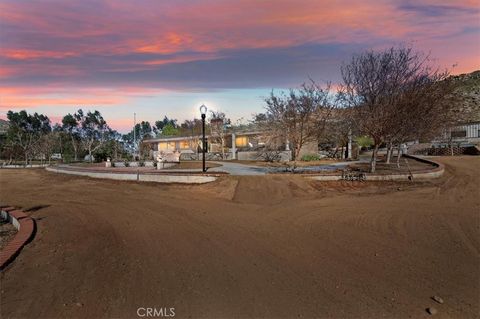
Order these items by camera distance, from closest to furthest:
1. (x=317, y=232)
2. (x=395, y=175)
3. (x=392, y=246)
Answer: (x=392, y=246) → (x=317, y=232) → (x=395, y=175)

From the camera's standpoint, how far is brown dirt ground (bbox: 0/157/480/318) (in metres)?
4.23

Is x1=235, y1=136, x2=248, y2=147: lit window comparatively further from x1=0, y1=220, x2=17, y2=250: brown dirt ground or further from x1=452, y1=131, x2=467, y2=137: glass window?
x1=0, y1=220, x2=17, y2=250: brown dirt ground

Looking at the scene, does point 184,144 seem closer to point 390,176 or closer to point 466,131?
point 466,131

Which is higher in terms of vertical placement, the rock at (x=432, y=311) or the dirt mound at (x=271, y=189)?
the dirt mound at (x=271, y=189)

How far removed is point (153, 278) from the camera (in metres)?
4.97

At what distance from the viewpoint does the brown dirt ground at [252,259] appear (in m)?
4.23

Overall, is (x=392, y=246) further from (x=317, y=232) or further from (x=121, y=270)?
(x=121, y=270)

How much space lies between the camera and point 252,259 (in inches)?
227

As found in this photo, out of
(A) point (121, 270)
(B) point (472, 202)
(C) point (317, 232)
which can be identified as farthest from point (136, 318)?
(B) point (472, 202)

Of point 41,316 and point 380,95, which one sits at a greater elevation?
point 380,95

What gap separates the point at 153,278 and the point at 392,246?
418 cm

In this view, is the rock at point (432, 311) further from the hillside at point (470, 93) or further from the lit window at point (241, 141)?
the hillside at point (470, 93)

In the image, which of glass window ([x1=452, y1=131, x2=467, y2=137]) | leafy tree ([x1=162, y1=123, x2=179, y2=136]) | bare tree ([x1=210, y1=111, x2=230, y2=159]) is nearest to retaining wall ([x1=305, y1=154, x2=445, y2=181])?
bare tree ([x1=210, y1=111, x2=230, y2=159])

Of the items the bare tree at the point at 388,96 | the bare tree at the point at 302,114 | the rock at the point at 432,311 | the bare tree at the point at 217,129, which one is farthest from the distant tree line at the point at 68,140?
the rock at the point at 432,311
